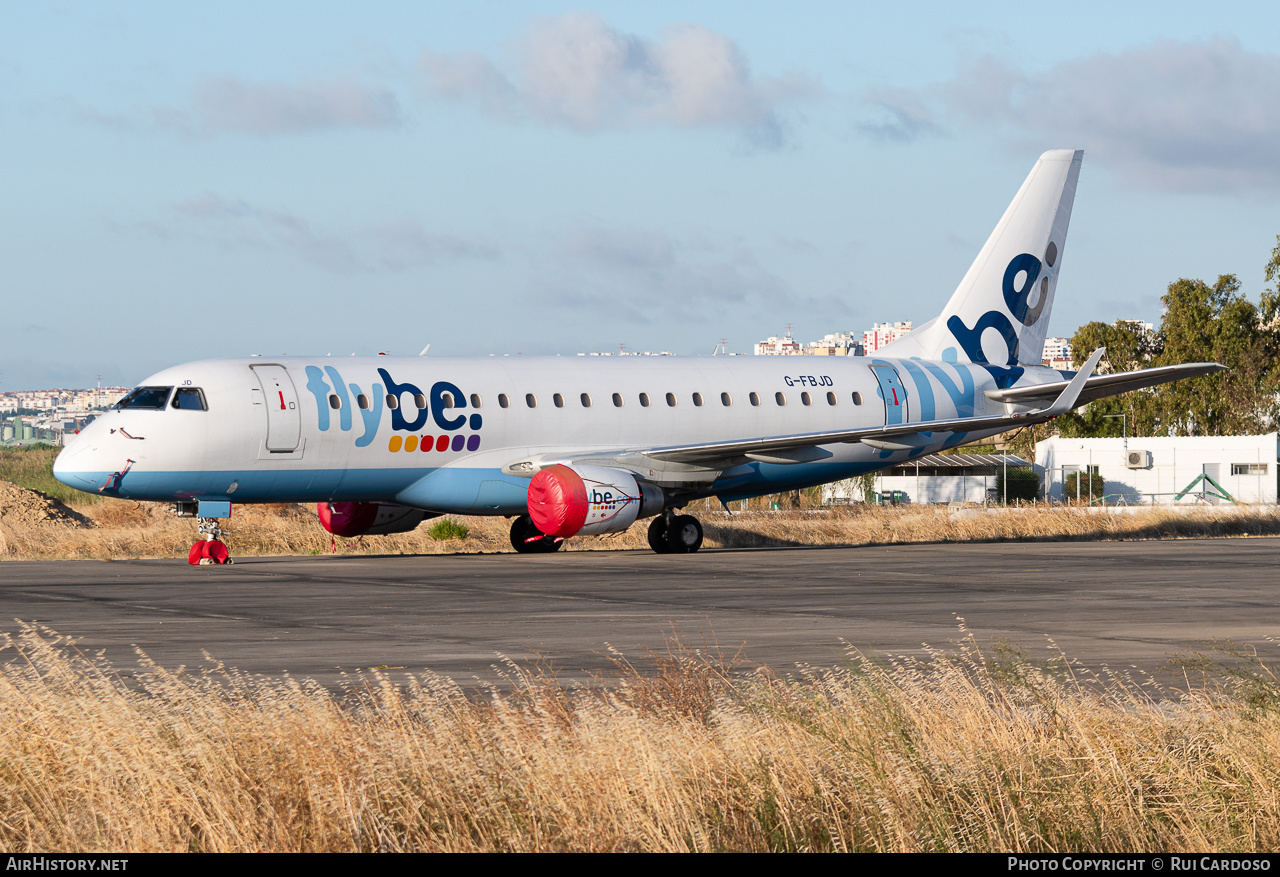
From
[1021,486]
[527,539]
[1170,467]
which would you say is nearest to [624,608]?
[527,539]

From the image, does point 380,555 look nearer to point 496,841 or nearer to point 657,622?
point 657,622

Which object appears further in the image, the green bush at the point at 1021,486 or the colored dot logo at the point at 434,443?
the green bush at the point at 1021,486

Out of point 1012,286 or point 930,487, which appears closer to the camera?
point 1012,286

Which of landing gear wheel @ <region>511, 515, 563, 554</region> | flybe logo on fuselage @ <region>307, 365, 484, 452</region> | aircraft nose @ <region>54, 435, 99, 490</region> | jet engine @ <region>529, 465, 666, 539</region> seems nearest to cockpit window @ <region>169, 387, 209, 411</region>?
aircraft nose @ <region>54, 435, 99, 490</region>

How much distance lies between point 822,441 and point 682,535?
3573 mm

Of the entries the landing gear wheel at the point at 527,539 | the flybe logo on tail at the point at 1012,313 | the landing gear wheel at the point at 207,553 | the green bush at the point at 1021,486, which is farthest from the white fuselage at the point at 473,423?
the green bush at the point at 1021,486

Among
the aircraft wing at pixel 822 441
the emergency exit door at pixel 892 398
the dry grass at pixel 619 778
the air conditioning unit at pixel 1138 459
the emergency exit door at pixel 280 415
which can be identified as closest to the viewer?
the dry grass at pixel 619 778

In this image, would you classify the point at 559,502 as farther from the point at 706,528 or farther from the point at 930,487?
the point at 930,487

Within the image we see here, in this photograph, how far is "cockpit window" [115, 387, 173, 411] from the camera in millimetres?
28703

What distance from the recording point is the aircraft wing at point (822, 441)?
105ft

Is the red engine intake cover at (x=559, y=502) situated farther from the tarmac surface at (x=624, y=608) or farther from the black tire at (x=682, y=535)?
the black tire at (x=682, y=535)

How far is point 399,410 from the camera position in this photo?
3011 cm

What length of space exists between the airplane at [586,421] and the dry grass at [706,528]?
387cm

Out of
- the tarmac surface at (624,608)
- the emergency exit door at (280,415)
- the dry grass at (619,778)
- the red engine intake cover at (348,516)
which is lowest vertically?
the tarmac surface at (624,608)
